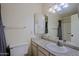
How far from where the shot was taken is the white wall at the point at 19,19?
1.66 m

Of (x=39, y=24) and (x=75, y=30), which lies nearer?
(x=75, y=30)

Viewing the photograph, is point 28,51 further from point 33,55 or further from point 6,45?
point 6,45

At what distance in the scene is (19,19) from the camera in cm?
169

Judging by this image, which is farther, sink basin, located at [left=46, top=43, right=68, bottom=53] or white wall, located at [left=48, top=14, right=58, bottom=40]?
white wall, located at [left=48, top=14, right=58, bottom=40]

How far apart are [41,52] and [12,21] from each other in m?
0.62

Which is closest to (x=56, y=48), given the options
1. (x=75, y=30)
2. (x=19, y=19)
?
(x=75, y=30)

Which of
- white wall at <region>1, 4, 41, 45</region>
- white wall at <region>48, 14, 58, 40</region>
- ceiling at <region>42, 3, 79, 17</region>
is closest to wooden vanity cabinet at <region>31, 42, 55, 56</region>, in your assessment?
white wall at <region>1, 4, 41, 45</region>

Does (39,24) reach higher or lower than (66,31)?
higher

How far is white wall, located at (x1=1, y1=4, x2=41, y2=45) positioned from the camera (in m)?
1.66

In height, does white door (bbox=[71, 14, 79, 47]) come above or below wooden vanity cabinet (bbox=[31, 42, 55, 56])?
above

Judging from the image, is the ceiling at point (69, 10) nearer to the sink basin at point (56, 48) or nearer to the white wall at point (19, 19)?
the white wall at point (19, 19)

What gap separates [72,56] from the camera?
1.56 meters

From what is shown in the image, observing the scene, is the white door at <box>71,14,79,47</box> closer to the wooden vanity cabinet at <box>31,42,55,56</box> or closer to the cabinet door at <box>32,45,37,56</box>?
the wooden vanity cabinet at <box>31,42,55,56</box>

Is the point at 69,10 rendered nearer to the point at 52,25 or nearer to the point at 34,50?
the point at 52,25
